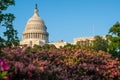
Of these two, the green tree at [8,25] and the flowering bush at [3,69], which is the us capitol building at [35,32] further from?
the flowering bush at [3,69]

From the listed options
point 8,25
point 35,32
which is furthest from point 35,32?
point 8,25

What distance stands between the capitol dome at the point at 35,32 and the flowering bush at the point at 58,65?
144671mm

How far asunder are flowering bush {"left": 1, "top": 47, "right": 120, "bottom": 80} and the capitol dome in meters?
145

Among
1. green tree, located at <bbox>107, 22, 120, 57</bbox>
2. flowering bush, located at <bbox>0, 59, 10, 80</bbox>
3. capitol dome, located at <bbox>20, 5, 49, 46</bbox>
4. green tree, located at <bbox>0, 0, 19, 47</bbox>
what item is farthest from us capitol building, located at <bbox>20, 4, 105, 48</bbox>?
flowering bush, located at <bbox>0, 59, 10, 80</bbox>

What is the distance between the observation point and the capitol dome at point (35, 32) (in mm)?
165500

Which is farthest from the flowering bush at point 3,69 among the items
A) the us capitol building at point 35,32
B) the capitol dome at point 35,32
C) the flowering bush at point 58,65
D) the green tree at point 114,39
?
the capitol dome at point 35,32

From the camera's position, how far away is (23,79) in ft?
37.4

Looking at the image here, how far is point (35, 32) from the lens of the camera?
16625 centimetres

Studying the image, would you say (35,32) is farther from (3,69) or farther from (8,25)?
(3,69)

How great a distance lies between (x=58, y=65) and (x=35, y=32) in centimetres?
14975

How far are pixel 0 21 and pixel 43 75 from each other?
9.82 m

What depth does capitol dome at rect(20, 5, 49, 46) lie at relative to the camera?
16550 cm

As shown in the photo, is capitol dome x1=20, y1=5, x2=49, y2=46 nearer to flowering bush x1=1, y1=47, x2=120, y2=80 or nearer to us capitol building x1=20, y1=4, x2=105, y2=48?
us capitol building x1=20, y1=4, x2=105, y2=48

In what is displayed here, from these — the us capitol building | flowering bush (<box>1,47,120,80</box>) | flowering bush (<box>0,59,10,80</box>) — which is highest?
the us capitol building
